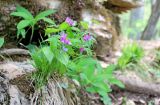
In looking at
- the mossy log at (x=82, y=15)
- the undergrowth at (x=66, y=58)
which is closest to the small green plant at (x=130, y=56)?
the mossy log at (x=82, y=15)

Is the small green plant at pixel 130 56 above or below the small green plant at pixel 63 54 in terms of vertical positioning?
below

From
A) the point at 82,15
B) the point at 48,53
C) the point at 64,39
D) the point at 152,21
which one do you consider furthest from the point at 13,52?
the point at 152,21

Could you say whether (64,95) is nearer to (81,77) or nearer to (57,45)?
(81,77)

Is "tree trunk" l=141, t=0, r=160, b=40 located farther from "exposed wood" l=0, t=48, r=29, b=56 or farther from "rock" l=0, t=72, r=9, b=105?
"rock" l=0, t=72, r=9, b=105

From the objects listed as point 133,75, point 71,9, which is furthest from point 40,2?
point 133,75

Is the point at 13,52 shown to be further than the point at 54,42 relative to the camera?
Yes

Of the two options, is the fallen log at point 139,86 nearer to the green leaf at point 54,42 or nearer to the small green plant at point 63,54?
the small green plant at point 63,54

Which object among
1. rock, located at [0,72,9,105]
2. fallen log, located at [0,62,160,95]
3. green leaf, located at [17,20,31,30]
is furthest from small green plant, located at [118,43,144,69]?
rock, located at [0,72,9,105]

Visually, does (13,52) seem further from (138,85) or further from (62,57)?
(138,85)

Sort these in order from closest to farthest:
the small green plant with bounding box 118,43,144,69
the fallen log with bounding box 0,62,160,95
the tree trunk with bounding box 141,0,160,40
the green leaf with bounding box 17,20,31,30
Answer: the green leaf with bounding box 17,20,31,30
the fallen log with bounding box 0,62,160,95
the small green plant with bounding box 118,43,144,69
the tree trunk with bounding box 141,0,160,40
